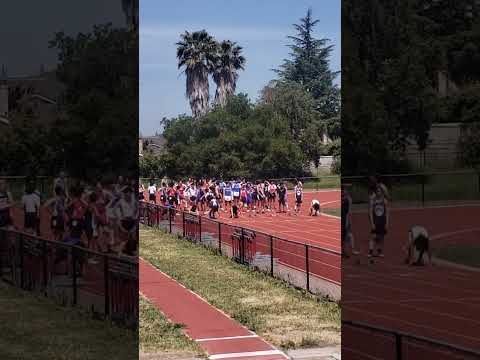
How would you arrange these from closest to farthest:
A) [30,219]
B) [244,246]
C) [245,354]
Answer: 1. [30,219]
2. [245,354]
3. [244,246]

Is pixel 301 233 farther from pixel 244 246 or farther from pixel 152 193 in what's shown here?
pixel 152 193

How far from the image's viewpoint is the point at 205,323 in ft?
23.6

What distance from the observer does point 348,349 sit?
4.40m

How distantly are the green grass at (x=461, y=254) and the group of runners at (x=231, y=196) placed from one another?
560 centimetres

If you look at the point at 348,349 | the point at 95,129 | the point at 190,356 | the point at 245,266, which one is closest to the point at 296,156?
the point at 245,266

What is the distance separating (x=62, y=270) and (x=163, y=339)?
2827 mm

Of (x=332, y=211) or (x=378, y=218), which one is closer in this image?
(x=378, y=218)

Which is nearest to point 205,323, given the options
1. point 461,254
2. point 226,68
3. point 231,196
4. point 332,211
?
point 226,68

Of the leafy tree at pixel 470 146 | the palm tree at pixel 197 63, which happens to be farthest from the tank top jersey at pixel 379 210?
the palm tree at pixel 197 63

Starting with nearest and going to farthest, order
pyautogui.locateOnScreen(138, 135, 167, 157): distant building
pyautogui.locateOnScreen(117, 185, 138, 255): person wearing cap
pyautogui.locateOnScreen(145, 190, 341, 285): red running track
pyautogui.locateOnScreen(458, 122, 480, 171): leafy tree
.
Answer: pyautogui.locateOnScreen(117, 185, 138, 255): person wearing cap, pyautogui.locateOnScreen(458, 122, 480, 171): leafy tree, pyautogui.locateOnScreen(145, 190, 341, 285): red running track, pyautogui.locateOnScreen(138, 135, 167, 157): distant building

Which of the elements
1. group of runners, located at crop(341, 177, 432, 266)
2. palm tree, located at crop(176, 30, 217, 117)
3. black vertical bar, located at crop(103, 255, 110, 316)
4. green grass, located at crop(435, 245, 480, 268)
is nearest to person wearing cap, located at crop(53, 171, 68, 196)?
black vertical bar, located at crop(103, 255, 110, 316)

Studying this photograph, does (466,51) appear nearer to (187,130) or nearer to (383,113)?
(383,113)

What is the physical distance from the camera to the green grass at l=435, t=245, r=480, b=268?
3771 mm

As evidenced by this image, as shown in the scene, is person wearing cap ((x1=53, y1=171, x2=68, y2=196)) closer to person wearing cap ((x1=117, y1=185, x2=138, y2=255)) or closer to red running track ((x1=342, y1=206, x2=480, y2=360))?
person wearing cap ((x1=117, y1=185, x2=138, y2=255))
